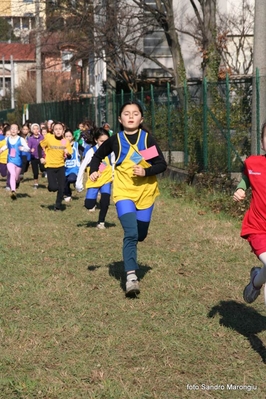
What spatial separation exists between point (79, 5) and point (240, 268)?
18768 mm

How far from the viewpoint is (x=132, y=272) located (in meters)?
7.69

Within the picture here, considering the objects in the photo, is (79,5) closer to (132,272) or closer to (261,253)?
(132,272)

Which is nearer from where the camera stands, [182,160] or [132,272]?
[132,272]

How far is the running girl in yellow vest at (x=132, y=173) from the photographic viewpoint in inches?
307

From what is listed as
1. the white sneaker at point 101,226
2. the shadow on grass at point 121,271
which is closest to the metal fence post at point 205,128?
the white sneaker at point 101,226

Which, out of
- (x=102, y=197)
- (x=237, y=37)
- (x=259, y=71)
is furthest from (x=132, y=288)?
(x=237, y=37)

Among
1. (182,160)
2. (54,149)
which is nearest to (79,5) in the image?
(182,160)

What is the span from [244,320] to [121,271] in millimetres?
2468

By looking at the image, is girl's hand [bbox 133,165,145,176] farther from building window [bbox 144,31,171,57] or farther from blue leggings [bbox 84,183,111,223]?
building window [bbox 144,31,171,57]

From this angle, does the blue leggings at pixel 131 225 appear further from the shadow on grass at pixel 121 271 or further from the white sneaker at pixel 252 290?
the white sneaker at pixel 252 290

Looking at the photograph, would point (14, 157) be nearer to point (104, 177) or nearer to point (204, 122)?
point (204, 122)

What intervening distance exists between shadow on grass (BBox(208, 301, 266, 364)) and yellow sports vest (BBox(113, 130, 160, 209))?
1.35 metres

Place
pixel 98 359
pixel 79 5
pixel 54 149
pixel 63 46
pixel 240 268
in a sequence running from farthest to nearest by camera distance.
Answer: pixel 63 46, pixel 79 5, pixel 54 149, pixel 240 268, pixel 98 359

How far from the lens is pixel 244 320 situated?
6809mm
